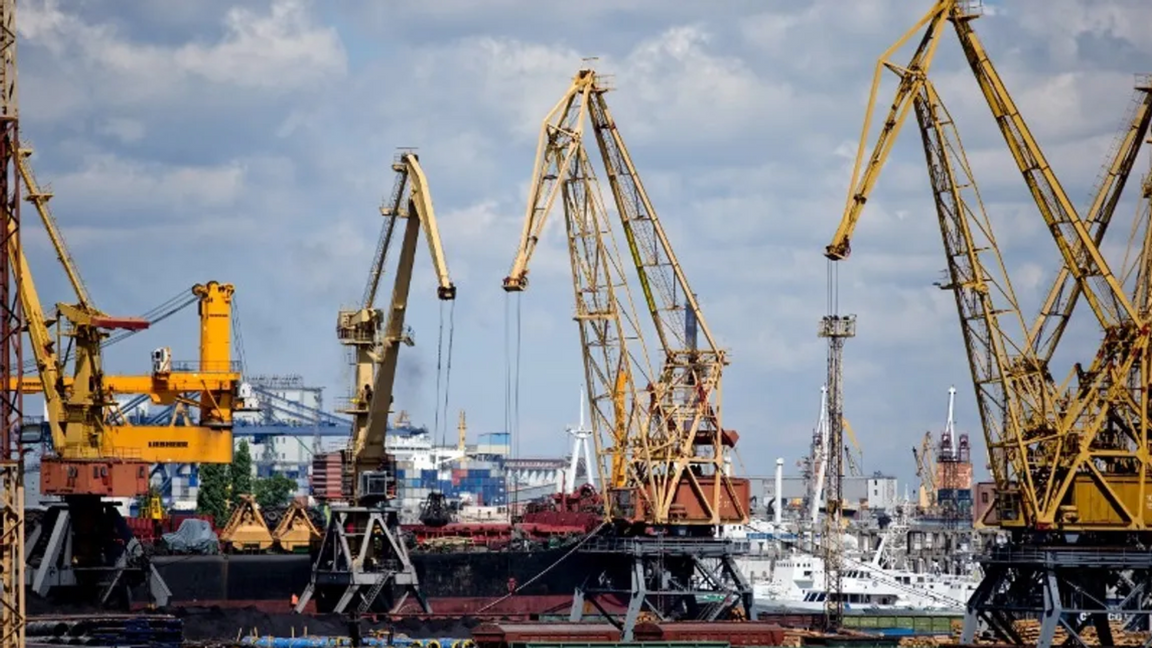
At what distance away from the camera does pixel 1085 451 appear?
89.5m

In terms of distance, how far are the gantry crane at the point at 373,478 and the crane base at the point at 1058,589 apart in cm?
2905

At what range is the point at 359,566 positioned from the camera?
4294 inches

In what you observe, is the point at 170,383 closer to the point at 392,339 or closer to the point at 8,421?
the point at 392,339

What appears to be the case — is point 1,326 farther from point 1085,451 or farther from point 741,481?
point 741,481

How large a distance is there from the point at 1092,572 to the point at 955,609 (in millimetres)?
59402

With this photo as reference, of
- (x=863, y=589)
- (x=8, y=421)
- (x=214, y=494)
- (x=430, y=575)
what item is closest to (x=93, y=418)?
(x=430, y=575)

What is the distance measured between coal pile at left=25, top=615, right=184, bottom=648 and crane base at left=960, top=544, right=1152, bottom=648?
30768 mm

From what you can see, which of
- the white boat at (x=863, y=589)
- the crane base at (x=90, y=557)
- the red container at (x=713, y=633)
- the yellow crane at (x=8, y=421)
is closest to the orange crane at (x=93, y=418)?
the crane base at (x=90, y=557)

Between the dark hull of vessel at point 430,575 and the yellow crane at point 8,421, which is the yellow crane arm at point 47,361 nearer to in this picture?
the dark hull of vessel at point 430,575

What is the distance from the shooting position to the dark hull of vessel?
116m

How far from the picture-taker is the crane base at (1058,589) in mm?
88938

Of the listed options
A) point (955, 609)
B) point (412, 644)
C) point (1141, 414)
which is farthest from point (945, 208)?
point (955, 609)

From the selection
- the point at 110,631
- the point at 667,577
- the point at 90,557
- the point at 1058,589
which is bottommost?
the point at 110,631

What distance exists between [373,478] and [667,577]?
14.7 meters
